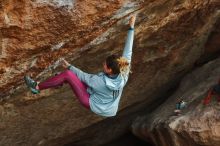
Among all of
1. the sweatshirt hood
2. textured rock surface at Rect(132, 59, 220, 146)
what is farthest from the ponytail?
textured rock surface at Rect(132, 59, 220, 146)

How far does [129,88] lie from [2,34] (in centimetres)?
447

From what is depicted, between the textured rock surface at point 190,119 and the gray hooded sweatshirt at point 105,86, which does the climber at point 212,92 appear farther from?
the gray hooded sweatshirt at point 105,86

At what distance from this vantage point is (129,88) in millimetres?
10523

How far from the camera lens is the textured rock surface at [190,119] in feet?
28.3

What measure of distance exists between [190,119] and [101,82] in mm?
2657

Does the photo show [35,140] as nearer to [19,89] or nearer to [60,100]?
[60,100]

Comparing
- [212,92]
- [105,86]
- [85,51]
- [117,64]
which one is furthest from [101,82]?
[212,92]

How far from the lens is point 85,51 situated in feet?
26.5

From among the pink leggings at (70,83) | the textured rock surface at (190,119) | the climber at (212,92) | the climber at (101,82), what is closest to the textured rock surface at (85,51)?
the textured rock surface at (190,119)

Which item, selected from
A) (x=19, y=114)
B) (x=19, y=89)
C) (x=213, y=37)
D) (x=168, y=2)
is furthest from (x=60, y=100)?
(x=213, y=37)

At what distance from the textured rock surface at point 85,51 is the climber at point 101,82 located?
572 millimetres

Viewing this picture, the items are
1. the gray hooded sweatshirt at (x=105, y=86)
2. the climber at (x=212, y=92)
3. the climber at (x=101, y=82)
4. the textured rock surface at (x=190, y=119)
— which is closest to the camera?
the climber at (x=101, y=82)

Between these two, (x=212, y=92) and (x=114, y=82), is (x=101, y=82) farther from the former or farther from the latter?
(x=212, y=92)

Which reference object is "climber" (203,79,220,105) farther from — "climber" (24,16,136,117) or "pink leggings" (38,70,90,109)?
"pink leggings" (38,70,90,109)
